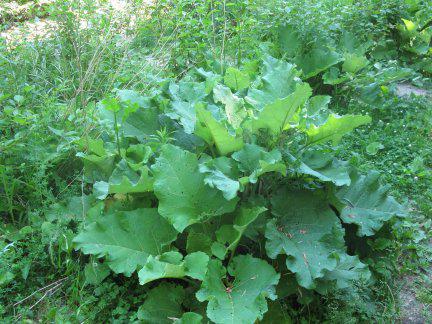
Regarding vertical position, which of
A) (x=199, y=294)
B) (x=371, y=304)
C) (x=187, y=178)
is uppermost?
(x=187, y=178)

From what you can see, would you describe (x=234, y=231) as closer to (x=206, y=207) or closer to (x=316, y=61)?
(x=206, y=207)

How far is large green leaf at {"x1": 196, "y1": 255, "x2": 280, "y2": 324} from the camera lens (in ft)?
7.66

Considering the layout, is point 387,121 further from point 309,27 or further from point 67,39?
point 67,39

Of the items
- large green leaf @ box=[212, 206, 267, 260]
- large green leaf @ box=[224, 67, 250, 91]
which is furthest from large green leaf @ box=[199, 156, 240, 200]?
large green leaf @ box=[224, 67, 250, 91]

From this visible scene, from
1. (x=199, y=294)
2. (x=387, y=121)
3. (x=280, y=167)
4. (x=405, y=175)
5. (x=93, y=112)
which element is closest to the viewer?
(x=199, y=294)

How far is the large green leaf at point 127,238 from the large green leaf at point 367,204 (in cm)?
110

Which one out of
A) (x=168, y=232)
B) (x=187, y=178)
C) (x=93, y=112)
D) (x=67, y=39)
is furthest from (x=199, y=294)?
(x=67, y=39)

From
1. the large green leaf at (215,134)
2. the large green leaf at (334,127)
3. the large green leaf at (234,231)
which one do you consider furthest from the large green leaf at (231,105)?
the large green leaf at (234,231)

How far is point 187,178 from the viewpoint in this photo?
2.75m

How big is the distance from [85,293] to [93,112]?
140 cm

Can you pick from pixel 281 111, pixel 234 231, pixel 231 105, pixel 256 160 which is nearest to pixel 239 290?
pixel 234 231

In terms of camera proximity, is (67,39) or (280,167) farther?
(67,39)

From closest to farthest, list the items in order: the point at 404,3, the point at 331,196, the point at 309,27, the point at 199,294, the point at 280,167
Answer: the point at 199,294
the point at 280,167
the point at 331,196
the point at 309,27
the point at 404,3

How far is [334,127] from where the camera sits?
2.84 metres
